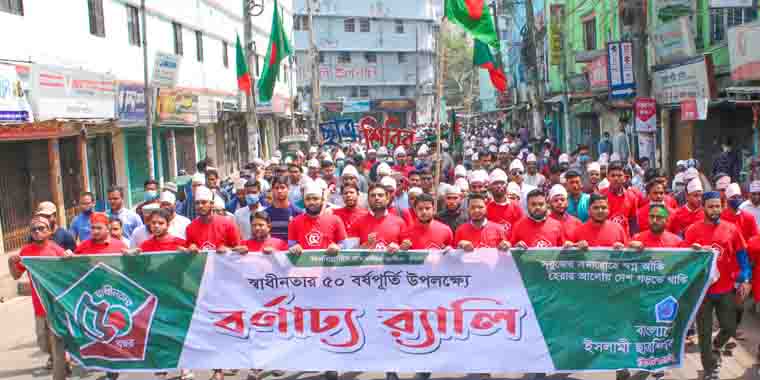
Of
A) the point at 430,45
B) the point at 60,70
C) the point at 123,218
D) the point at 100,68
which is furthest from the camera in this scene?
the point at 430,45

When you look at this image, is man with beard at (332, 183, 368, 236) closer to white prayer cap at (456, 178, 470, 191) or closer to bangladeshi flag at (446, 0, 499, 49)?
white prayer cap at (456, 178, 470, 191)

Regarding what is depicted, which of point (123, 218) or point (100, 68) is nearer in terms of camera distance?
point (123, 218)

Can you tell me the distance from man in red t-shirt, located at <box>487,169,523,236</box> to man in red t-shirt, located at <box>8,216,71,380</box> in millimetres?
4321

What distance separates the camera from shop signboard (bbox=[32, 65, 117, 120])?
13540 mm

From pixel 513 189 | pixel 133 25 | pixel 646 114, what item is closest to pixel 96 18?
pixel 133 25

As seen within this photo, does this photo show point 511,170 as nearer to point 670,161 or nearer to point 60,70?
point 60,70

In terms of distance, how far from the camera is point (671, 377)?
21.8 feet

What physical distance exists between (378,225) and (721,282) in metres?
3.02

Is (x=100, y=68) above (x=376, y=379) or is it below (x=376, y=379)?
above

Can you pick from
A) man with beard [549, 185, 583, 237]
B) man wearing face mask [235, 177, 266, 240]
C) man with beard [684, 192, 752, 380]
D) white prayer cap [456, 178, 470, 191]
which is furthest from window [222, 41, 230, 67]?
man with beard [684, 192, 752, 380]

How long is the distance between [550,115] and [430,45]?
2781cm

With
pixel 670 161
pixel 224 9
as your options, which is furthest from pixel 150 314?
pixel 224 9

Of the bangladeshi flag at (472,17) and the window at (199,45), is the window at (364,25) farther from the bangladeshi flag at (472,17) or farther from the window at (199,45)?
the bangladeshi flag at (472,17)

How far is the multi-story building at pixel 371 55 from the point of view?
2442 inches
